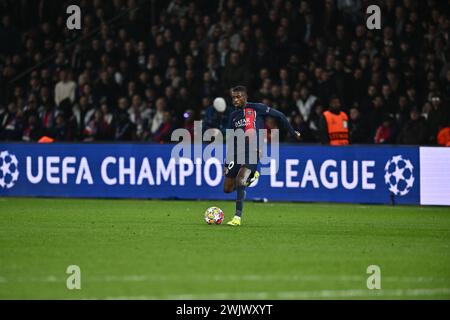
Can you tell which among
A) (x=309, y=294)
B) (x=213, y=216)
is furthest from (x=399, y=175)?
(x=309, y=294)

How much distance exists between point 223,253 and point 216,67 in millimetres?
12548

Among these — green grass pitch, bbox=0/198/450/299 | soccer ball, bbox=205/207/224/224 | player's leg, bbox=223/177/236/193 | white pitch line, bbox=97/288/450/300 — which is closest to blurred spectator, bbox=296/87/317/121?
green grass pitch, bbox=0/198/450/299

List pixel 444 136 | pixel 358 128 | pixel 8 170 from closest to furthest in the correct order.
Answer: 1. pixel 444 136
2. pixel 358 128
3. pixel 8 170

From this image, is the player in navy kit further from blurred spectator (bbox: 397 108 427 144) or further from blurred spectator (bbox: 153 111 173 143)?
blurred spectator (bbox: 153 111 173 143)

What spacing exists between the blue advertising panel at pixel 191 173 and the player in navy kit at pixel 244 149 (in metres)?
4.54

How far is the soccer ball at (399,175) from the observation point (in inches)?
824

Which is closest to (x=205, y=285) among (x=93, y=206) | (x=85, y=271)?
(x=85, y=271)

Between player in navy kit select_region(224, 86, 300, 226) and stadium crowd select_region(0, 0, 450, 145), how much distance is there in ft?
18.8

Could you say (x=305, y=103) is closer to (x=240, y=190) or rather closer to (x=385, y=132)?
(x=385, y=132)

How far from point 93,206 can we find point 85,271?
31.9 feet

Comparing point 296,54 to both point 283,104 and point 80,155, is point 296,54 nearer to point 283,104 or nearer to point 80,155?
point 283,104

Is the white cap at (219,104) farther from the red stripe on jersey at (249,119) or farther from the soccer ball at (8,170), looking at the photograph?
the red stripe on jersey at (249,119)

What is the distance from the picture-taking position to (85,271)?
11195mm

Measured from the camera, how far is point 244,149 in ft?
55.0
